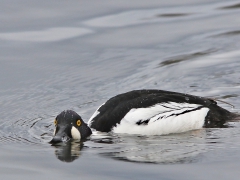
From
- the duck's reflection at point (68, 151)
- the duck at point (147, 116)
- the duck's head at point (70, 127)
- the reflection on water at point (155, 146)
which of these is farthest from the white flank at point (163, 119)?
the duck's reflection at point (68, 151)

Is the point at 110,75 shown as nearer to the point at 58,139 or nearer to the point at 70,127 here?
the point at 70,127

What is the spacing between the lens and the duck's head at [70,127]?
11492 millimetres

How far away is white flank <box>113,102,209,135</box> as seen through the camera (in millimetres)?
11812

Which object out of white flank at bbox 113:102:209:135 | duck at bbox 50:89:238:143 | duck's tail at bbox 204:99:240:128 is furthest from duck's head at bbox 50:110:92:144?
duck's tail at bbox 204:99:240:128

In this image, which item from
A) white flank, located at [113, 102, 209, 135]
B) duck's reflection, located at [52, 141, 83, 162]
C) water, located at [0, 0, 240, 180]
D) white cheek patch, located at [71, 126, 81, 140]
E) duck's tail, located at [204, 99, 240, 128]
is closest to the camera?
water, located at [0, 0, 240, 180]

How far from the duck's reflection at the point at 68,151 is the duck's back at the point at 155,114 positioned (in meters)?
0.70

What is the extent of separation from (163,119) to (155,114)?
17 cm

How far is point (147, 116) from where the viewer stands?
1191 centimetres

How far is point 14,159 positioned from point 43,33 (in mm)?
6926

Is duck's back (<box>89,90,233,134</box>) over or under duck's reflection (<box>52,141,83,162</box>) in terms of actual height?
over

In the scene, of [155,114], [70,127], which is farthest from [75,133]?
[155,114]

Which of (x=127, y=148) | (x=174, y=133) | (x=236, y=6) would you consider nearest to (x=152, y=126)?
(x=174, y=133)

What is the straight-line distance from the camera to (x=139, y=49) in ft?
53.1

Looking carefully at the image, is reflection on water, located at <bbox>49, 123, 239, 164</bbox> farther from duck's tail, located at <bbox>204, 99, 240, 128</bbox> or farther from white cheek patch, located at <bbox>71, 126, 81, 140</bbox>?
duck's tail, located at <bbox>204, 99, 240, 128</bbox>
